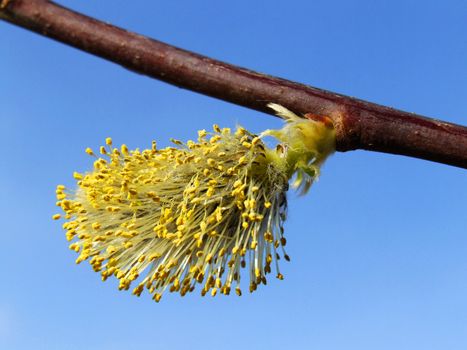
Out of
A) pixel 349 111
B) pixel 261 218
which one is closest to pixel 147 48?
pixel 349 111

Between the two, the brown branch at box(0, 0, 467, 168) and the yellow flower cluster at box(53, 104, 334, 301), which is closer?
the brown branch at box(0, 0, 467, 168)

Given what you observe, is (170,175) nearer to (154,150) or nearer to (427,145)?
(154,150)

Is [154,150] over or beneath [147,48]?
over

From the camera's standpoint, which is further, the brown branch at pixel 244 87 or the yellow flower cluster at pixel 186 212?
the yellow flower cluster at pixel 186 212

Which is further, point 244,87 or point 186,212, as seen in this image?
point 186,212
